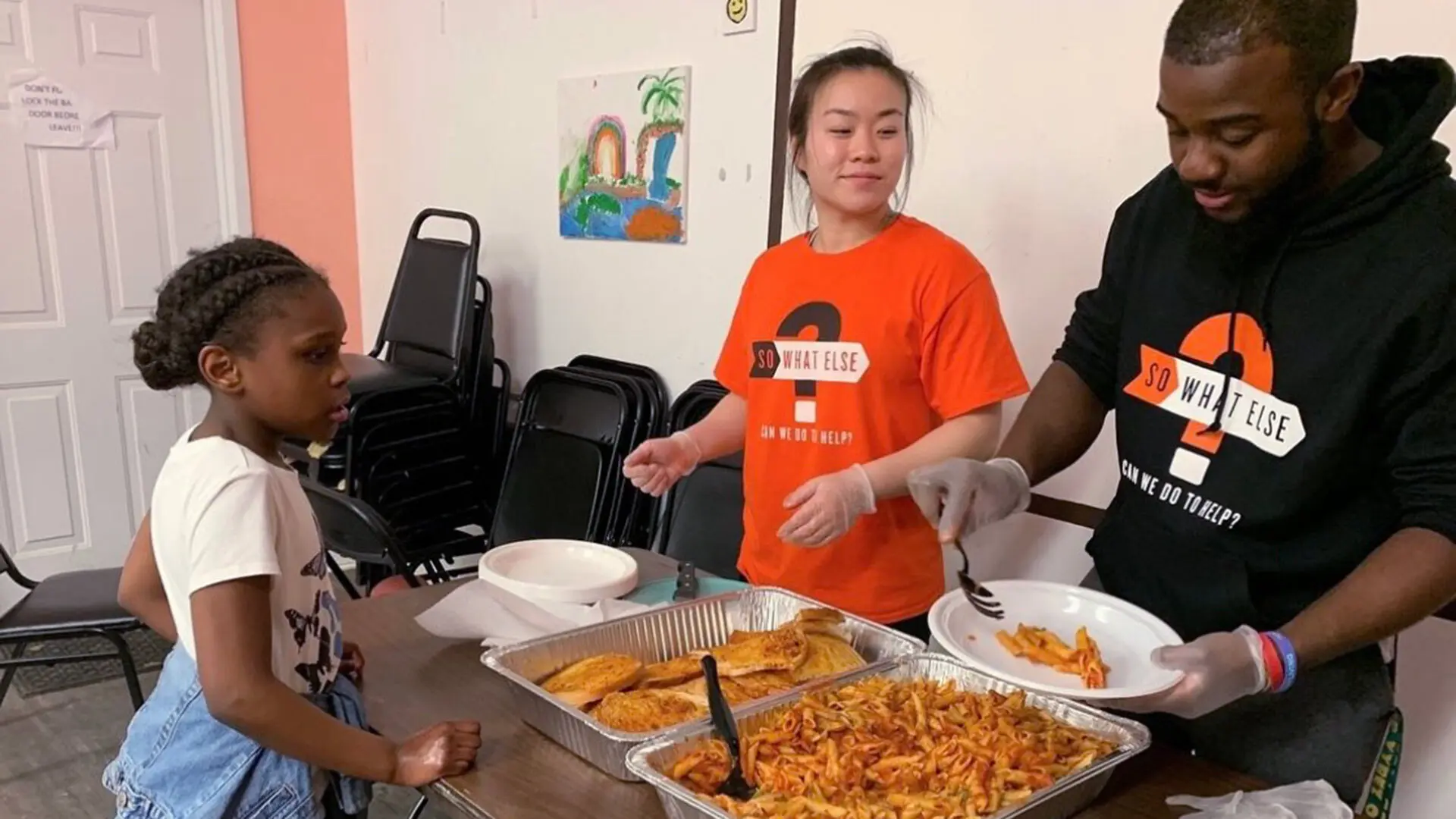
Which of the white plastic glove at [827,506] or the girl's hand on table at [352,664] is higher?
the white plastic glove at [827,506]

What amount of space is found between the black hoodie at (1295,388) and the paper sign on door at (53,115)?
3546 millimetres

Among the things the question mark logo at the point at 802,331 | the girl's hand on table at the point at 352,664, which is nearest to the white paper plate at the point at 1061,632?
the question mark logo at the point at 802,331

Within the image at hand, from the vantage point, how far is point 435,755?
1065 mm

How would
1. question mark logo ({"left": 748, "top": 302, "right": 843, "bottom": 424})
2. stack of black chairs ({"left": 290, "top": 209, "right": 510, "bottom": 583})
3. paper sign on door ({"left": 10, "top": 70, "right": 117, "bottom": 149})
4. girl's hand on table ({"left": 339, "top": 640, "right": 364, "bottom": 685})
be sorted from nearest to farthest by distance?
1. girl's hand on table ({"left": 339, "top": 640, "right": 364, "bottom": 685})
2. question mark logo ({"left": 748, "top": 302, "right": 843, "bottom": 424})
3. stack of black chairs ({"left": 290, "top": 209, "right": 510, "bottom": 583})
4. paper sign on door ({"left": 10, "top": 70, "right": 117, "bottom": 149})

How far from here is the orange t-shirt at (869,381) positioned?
1.43 metres

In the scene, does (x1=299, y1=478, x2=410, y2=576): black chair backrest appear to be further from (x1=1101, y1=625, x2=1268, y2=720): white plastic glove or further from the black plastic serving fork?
(x1=1101, y1=625, x2=1268, y2=720): white plastic glove

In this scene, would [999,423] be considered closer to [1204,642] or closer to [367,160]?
[1204,642]

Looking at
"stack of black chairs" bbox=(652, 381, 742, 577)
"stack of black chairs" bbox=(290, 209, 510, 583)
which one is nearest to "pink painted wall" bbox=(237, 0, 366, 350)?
"stack of black chairs" bbox=(290, 209, 510, 583)

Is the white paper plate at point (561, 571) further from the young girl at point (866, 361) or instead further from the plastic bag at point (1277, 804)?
the plastic bag at point (1277, 804)

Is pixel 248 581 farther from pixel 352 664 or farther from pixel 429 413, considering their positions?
pixel 429 413

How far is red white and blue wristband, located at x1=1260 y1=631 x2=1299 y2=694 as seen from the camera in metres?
1.02

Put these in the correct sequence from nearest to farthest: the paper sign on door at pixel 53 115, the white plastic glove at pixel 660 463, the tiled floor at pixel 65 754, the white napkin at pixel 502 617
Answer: the white napkin at pixel 502 617, the white plastic glove at pixel 660 463, the tiled floor at pixel 65 754, the paper sign on door at pixel 53 115

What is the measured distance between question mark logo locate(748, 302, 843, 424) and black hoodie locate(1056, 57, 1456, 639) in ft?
1.34

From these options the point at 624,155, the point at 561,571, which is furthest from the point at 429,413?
the point at 561,571
